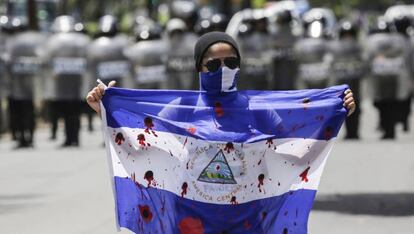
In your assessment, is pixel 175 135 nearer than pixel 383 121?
Yes

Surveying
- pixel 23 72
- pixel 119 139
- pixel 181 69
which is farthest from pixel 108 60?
pixel 119 139

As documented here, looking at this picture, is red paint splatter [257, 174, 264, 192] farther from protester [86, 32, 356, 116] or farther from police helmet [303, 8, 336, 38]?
police helmet [303, 8, 336, 38]

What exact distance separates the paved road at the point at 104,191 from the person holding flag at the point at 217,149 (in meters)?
3.18

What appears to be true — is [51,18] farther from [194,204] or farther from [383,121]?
[194,204]

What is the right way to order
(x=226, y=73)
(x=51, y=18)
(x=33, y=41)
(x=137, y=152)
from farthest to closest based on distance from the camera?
1. (x=51, y=18)
2. (x=33, y=41)
3. (x=137, y=152)
4. (x=226, y=73)

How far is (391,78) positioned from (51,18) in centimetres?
1901

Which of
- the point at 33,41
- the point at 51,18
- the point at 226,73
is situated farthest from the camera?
the point at 51,18

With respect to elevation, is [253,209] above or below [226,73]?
below

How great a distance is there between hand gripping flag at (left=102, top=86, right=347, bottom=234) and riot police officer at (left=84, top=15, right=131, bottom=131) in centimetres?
1210

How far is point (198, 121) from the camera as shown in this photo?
20.6 feet

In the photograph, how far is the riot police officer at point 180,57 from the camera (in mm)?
19359

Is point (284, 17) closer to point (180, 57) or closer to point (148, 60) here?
point (180, 57)

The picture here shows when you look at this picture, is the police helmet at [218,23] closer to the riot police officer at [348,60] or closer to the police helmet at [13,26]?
the riot police officer at [348,60]

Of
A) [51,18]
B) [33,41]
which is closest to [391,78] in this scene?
[33,41]
